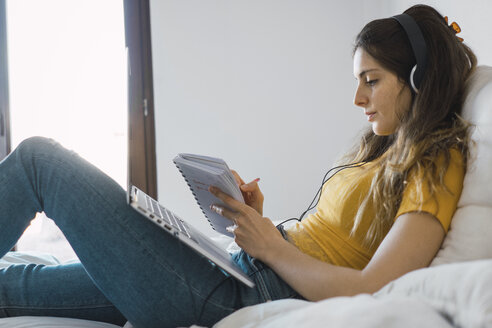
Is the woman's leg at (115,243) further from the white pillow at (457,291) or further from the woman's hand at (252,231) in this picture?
the white pillow at (457,291)

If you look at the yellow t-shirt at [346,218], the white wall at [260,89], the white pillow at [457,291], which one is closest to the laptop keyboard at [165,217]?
the yellow t-shirt at [346,218]

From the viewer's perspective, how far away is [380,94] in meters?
1.05

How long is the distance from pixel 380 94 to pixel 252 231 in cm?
44

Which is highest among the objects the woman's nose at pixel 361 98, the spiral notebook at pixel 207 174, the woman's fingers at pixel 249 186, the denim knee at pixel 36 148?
the woman's nose at pixel 361 98

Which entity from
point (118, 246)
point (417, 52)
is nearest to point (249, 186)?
point (118, 246)

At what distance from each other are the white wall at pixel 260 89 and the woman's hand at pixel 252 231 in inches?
67.6

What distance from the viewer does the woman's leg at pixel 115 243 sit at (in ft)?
2.66

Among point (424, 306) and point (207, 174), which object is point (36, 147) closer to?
point (207, 174)

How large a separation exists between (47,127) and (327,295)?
228cm

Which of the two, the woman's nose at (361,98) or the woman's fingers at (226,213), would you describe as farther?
the woman's nose at (361,98)

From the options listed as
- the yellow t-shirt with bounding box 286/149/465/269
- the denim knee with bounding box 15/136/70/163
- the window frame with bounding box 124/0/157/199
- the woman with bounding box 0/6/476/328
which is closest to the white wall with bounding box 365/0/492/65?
the woman with bounding box 0/6/476/328

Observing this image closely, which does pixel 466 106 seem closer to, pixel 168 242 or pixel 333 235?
pixel 333 235

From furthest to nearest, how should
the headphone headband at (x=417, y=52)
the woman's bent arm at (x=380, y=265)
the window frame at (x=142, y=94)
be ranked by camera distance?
the window frame at (x=142, y=94) < the headphone headband at (x=417, y=52) < the woman's bent arm at (x=380, y=265)

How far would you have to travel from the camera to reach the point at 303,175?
2.69 meters
